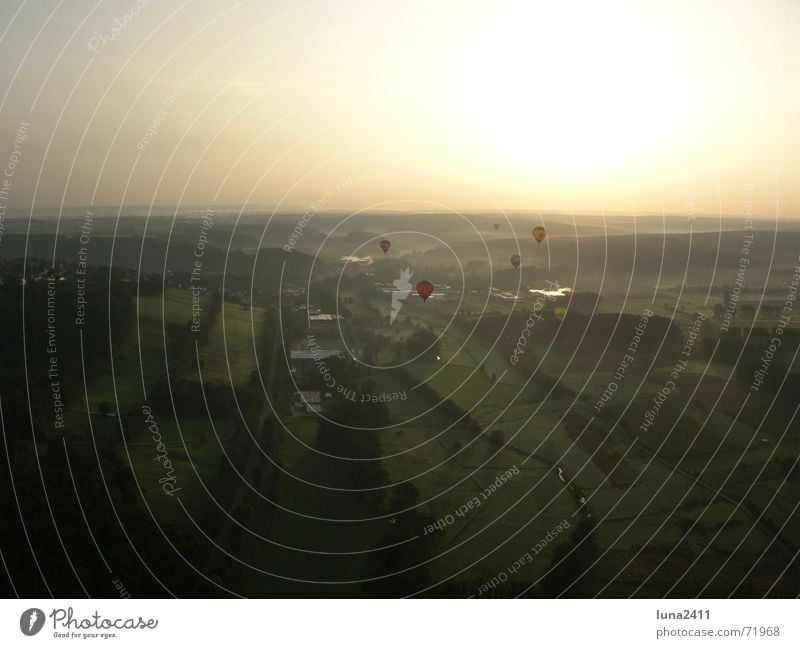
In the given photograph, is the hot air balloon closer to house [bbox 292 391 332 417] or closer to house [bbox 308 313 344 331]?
house [bbox 308 313 344 331]

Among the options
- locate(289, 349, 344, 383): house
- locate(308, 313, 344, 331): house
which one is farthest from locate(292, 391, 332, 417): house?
locate(308, 313, 344, 331): house

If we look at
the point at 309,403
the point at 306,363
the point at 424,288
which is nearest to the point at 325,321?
the point at 306,363

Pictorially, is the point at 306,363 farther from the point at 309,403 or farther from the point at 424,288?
the point at 424,288

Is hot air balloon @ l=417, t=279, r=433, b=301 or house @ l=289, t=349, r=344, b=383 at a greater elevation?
hot air balloon @ l=417, t=279, r=433, b=301

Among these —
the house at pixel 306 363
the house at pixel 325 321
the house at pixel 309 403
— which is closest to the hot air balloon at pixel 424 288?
the house at pixel 325 321

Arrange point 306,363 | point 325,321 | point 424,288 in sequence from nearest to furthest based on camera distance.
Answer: point 306,363 < point 325,321 < point 424,288

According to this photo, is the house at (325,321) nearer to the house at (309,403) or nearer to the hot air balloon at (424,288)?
the house at (309,403)
